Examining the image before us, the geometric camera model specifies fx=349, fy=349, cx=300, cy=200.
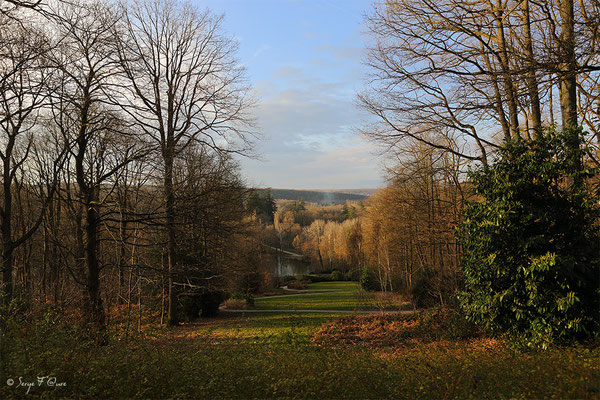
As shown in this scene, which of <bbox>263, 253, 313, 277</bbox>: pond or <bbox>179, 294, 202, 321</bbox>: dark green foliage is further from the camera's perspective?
<bbox>263, 253, 313, 277</bbox>: pond

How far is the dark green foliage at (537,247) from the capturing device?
6492 millimetres

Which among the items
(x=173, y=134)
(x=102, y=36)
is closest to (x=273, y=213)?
(x=173, y=134)

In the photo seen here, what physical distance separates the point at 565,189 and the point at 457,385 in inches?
197

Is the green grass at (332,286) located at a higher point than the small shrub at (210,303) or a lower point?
lower

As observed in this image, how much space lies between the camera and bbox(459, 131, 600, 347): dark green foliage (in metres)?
6.49

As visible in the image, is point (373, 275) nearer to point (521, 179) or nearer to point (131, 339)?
point (521, 179)

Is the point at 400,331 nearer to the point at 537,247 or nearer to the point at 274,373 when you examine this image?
the point at 537,247

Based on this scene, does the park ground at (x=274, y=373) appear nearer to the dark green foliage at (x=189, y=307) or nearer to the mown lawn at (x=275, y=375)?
the mown lawn at (x=275, y=375)

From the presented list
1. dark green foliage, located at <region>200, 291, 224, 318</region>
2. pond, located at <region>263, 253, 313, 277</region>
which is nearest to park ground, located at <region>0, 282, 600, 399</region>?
dark green foliage, located at <region>200, 291, 224, 318</region>

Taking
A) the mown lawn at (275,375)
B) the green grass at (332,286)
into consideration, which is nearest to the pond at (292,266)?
the green grass at (332,286)

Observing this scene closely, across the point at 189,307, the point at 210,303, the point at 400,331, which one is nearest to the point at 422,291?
the point at 400,331

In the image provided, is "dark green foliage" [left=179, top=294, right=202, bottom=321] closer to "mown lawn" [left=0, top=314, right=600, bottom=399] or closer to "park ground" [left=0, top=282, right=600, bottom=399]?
"park ground" [left=0, top=282, right=600, bottom=399]

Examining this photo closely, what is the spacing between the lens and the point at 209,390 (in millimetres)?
4531

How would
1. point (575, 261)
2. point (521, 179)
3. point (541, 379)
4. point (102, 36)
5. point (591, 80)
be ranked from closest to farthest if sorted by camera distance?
point (541, 379)
point (575, 261)
point (521, 179)
point (102, 36)
point (591, 80)
